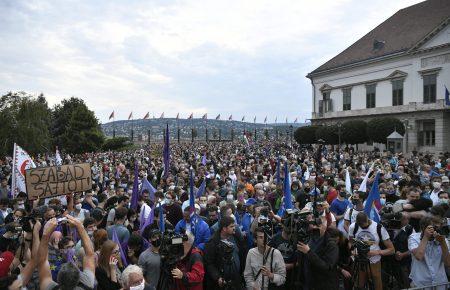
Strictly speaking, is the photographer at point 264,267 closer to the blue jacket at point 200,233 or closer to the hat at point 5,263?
the blue jacket at point 200,233

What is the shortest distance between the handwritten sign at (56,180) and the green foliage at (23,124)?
3398 cm

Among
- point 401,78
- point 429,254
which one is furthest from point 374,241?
point 401,78

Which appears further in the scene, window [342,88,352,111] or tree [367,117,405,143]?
window [342,88,352,111]

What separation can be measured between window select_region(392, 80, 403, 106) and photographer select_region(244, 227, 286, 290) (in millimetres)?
45256

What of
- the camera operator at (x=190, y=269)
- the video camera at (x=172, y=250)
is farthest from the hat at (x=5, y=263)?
the camera operator at (x=190, y=269)

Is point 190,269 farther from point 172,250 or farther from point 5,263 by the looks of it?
point 5,263

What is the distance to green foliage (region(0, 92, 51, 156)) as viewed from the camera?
1542 inches

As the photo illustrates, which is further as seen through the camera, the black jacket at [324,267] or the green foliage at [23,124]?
the green foliage at [23,124]

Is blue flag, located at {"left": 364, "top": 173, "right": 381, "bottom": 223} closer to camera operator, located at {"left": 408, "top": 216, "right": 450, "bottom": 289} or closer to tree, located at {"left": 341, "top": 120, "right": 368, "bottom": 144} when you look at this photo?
camera operator, located at {"left": 408, "top": 216, "right": 450, "bottom": 289}

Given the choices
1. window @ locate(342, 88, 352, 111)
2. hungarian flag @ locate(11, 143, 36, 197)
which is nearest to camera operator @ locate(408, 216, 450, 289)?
hungarian flag @ locate(11, 143, 36, 197)

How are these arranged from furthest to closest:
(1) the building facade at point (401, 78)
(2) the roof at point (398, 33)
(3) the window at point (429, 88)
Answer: (2) the roof at point (398, 33)
(3) the window at point (429, 88)
(1) the building facade at point (401, 78)

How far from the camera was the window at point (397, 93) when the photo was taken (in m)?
Result: 46.0

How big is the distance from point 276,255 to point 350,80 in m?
51.4

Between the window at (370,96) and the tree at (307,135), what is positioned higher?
the window at (370,96)
